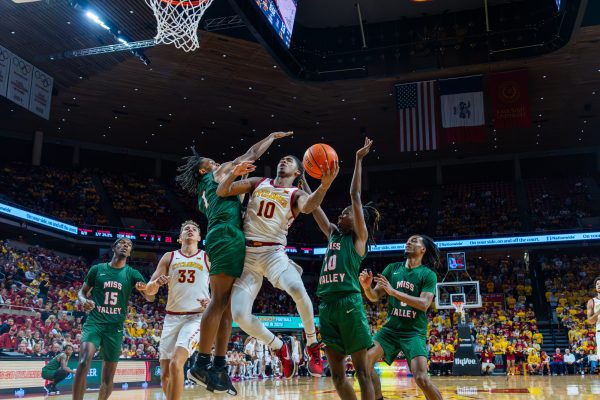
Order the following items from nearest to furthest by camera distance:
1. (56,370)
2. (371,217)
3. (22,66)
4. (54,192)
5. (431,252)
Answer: (371,217) < (431,252) < (56,370) < (22,66) < (54,192)

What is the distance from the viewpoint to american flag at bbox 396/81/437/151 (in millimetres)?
24391

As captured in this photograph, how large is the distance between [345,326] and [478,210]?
30.5 metres

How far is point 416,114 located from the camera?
81.5ft

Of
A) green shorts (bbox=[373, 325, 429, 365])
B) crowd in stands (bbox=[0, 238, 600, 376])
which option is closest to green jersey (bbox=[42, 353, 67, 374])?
crowd in stands (bbox=[0, 238, 600, 376])

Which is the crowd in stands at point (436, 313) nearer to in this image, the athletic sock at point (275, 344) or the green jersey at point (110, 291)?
the green jersey at point (110, 291)

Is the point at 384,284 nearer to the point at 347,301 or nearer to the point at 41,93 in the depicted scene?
the point at 347,301

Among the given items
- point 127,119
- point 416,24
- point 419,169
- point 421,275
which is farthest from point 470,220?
point 421,275

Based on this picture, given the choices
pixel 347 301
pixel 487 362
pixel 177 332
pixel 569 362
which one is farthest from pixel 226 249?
pixel 569 362

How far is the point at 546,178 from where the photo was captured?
118 ft

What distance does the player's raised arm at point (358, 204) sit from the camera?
5763mm

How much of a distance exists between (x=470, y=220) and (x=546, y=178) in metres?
5.77

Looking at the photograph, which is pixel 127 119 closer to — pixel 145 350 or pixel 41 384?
pixel 145 350

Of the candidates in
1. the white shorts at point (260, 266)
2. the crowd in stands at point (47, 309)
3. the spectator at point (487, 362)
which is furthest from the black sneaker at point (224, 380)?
the spectator at point (487, 362)

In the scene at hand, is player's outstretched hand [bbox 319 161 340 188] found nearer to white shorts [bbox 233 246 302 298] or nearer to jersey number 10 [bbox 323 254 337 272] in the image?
white shorts [bbox 233 246 302 298]
